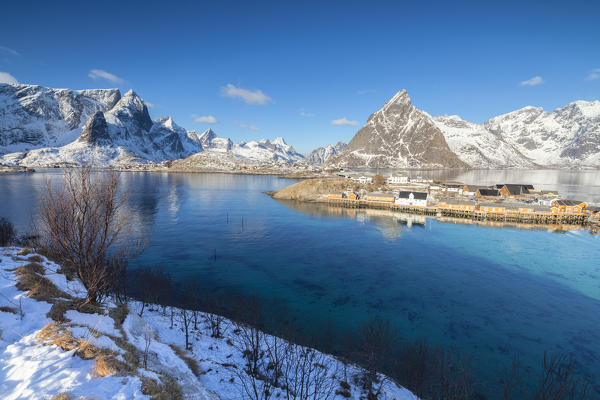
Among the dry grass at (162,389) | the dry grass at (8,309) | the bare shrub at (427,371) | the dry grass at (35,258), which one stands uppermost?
the dry grass at (8,309)

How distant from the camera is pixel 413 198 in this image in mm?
84688

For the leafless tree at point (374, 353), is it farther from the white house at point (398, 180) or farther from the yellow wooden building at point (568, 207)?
the white house at point (398, 180)

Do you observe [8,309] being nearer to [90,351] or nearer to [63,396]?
[90,351]

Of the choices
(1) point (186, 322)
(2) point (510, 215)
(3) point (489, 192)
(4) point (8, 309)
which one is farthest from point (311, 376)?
(3) point (489, 192)

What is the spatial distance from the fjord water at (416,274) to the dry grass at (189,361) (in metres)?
12.2

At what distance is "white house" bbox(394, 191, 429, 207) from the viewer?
83188 mm

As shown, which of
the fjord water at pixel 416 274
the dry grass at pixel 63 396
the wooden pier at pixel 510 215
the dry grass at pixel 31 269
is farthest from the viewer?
the wooden pier at pixel 510 215

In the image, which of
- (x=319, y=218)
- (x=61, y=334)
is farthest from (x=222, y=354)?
(x=319, y=218)

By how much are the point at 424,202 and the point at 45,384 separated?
8904cm

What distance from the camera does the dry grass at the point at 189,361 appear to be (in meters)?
13.9

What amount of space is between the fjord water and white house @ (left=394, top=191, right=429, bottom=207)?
14580 millimetres

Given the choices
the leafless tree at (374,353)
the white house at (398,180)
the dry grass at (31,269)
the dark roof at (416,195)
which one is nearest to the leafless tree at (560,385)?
the leafless tree at (374,353)

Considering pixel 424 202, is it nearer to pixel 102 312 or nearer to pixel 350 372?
pixel 350 372

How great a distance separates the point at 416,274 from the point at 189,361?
107 feet
